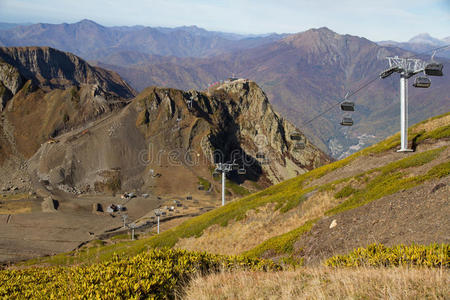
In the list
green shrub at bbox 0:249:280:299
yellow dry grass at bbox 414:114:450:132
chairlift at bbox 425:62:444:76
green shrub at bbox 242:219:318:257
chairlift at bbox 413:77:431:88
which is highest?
chairlift at bbox 425:62:444:76

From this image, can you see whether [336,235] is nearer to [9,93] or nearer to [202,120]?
[202,120]

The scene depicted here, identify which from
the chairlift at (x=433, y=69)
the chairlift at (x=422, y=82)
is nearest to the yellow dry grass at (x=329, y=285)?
the chairlift at (x=422, y=82)

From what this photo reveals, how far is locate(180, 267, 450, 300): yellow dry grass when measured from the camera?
7133 mm

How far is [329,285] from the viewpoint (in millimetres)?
8297

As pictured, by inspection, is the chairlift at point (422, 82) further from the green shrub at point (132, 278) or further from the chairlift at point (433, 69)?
the green shrub at point (132, 278)

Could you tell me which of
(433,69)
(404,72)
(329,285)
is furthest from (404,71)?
(329,285)

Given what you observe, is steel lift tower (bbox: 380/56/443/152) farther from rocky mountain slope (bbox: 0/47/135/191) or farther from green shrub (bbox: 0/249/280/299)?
rocky mountain slope (bbox: 0/47/135/191)

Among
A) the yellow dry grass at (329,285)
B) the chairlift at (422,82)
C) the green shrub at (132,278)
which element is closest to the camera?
the yellow dry grass at (329,285)

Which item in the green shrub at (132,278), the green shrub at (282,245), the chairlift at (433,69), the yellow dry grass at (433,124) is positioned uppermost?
the chairlift at (433,69)

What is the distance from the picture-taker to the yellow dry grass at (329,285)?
7133 mm

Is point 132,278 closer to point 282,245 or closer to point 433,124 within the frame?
point 282,245

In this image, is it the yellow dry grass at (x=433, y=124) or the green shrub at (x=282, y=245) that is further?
the yellow dry grass at (x=433, y=124)

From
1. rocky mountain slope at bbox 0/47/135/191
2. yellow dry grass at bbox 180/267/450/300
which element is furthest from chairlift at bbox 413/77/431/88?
rocky mountain slope at bbox 0/47/135/191

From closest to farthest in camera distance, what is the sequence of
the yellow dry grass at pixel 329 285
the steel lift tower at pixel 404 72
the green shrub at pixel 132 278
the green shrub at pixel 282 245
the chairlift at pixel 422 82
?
the yellow dry grass at pixel 329 285 → the green shrub at pixel 132 278 → the green shrub at pixel 282 245 → the chairlift at pixel 422 82 → the steel lift tower at pixel 404 72
